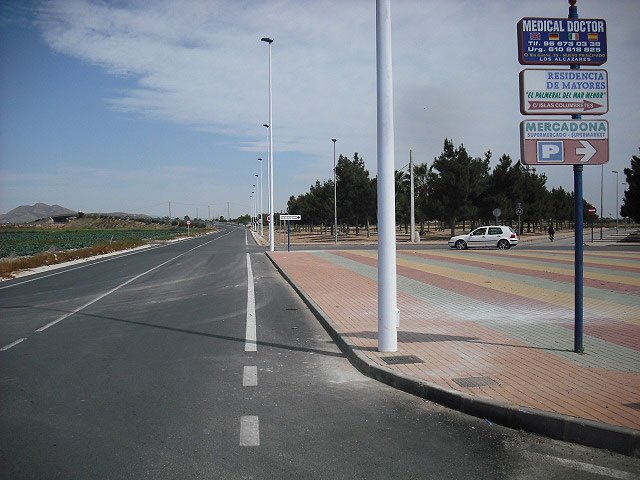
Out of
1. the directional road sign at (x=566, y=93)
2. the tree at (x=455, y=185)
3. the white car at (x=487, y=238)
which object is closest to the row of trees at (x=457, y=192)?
the tree at (x=455, y=185)

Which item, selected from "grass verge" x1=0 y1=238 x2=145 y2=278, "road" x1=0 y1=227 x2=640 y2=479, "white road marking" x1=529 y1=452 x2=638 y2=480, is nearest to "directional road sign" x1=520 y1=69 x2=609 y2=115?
"road" x1=0 y1=227 x2=640 y2=479

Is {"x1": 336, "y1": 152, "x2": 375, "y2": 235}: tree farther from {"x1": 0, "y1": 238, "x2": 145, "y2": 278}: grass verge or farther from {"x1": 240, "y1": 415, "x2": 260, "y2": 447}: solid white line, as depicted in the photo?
{"x1": 240, "y1": 415, "x2": 260, "y2": 447}: solid white line

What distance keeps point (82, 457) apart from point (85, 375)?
253 cm

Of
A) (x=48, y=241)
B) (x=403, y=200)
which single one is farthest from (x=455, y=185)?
(x=48, y=241)

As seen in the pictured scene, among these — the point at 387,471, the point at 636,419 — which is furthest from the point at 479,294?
the point at 387,471

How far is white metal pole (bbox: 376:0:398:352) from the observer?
705 cm

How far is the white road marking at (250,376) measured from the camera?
616 centimetres

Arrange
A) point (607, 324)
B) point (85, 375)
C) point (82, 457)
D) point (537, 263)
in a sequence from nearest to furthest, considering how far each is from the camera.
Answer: point (82, 457) → point (85, 375) → point (607, 324) → point (537, 263)

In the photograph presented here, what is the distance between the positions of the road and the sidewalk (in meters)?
0.18

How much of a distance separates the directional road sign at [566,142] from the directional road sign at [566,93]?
0.16 metres

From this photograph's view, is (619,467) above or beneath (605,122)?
beneath

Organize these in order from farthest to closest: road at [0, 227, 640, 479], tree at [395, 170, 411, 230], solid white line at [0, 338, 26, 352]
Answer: tree at [395, 170, 411, 230], solid white line at [0, 338, 26, 352], road at [0, 227, 640, 479]

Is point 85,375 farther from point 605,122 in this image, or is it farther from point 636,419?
point 605,122

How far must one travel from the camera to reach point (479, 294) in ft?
40.8
